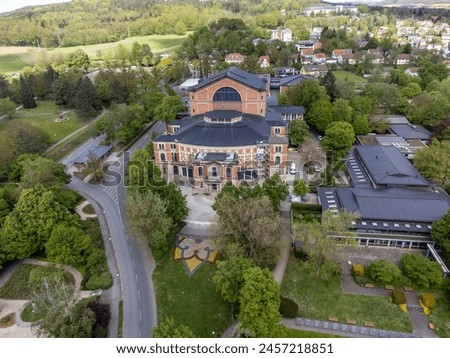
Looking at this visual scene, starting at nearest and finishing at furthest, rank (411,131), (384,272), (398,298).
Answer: (398,298) < (384,272) < (411,131)

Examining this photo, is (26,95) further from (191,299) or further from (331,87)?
(191,299)

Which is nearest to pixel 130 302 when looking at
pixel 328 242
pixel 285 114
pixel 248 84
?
pixel 328 242

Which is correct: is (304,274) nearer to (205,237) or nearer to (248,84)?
(205,237)

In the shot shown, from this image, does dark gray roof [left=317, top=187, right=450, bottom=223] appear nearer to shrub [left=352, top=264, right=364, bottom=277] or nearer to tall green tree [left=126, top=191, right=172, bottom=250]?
shrub [left=352, top=264, right=364, bottom=277]

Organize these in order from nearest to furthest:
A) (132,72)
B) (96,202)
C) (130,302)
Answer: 1. (130,302)
2. (96,202)
3. (132,72)

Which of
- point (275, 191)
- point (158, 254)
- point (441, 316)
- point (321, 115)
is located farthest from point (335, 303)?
point (321, 115)

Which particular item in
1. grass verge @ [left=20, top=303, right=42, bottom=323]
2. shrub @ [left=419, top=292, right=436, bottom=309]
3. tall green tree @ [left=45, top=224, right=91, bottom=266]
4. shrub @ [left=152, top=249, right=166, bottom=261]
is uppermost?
tall green tree @ [left=45, top=224, right=91, bottom=266]

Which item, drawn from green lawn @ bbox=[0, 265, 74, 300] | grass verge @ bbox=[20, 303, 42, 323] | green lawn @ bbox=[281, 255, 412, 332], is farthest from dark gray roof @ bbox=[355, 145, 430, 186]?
grass verge @ bbox=[20, 303, 42, 323]
